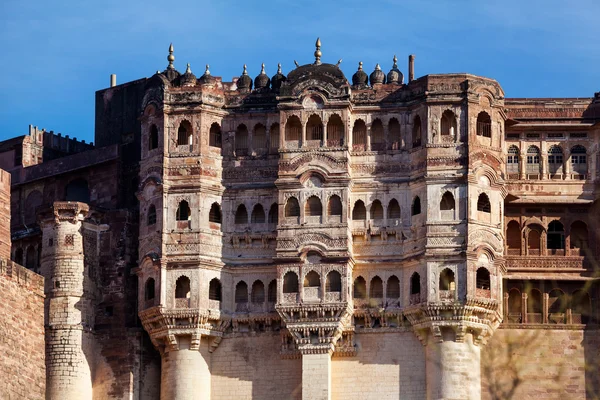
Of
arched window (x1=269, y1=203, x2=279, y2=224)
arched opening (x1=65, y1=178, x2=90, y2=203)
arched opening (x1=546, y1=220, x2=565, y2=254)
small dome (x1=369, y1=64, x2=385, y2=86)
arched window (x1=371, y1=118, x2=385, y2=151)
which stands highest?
small dome (x1=369, y1=64, x2=385, y2=86)

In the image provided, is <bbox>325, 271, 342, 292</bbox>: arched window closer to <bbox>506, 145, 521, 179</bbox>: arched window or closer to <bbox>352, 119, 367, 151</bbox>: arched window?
<bbox>352, 119, 367, 151</bbox>: arched window

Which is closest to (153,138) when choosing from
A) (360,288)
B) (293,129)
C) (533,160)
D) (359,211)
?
(293,129)

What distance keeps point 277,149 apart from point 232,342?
6290 mm

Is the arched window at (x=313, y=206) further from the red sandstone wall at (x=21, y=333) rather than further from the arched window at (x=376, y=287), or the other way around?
the red sandstone wall at (x=21, y=333)

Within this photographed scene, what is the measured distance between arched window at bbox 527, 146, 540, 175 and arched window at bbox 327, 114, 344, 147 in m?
6.16

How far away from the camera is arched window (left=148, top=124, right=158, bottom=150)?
6481 centimetres

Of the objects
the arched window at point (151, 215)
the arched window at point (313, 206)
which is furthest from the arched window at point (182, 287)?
the arched window at point (313, 206)

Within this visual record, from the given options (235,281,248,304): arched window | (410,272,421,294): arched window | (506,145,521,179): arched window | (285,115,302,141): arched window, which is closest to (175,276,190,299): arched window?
(235,281,248,304): arched window

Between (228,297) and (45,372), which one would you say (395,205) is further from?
(45,372)

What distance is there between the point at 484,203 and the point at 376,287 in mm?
4213

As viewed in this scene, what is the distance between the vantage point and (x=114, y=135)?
228 ft

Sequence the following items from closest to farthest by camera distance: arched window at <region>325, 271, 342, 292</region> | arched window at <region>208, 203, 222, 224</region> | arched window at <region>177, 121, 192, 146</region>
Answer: arched window at <region>325, 271, 342, 292</region> < arched window at <region>208, 203, 222, 224</region> < arched window at <region>177, 121, 192, 146</region>

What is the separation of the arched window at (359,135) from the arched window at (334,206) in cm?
201

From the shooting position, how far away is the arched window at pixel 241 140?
64.7 metres
